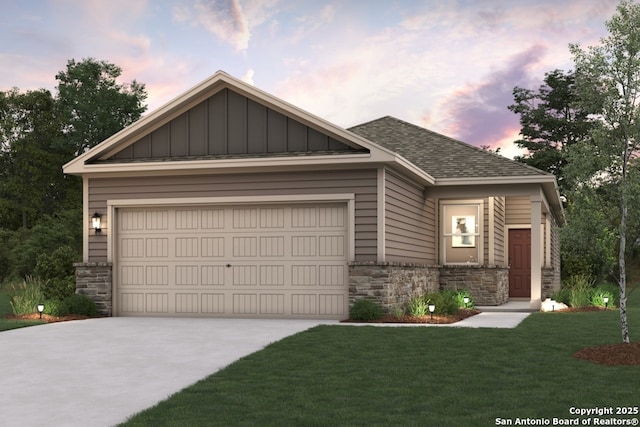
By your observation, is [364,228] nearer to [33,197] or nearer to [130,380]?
[130,380]

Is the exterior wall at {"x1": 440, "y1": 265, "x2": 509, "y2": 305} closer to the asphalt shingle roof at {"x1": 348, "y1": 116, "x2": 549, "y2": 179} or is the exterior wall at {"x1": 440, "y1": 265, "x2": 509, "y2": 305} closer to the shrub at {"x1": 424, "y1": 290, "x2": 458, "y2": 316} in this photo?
the asphalt shingle roof at {"x1": 348, "y1": 116, "x2": 549, "y2": 179}

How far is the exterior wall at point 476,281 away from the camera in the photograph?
20.5 metres

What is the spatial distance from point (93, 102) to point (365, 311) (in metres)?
35.1

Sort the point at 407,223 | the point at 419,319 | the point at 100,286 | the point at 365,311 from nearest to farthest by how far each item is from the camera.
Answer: the point at 365,311, the point at 419,319, the point at 100,286, the point at 407,223

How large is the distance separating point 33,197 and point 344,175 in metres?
34.5

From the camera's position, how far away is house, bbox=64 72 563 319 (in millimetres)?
15633

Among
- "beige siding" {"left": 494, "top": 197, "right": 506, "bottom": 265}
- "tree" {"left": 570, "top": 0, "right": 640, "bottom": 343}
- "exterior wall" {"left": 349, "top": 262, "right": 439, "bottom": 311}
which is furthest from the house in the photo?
"tree" {"left": 570, "top": 0, "right": 640, "bottom": 343}

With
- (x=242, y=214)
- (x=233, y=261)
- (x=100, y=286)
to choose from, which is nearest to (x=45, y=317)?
(x=100, y=286)

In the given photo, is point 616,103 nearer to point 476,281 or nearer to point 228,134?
point 228,134

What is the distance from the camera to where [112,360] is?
33.6 ft

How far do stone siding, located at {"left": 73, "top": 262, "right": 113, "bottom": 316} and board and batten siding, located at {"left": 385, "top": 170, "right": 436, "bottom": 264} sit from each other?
5998mm

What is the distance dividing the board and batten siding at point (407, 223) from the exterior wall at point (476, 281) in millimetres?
647

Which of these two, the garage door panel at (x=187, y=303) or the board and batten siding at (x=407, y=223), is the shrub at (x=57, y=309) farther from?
the board and batten siding at (x=407, y=223)

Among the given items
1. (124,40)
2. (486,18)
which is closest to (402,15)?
(486,18)
